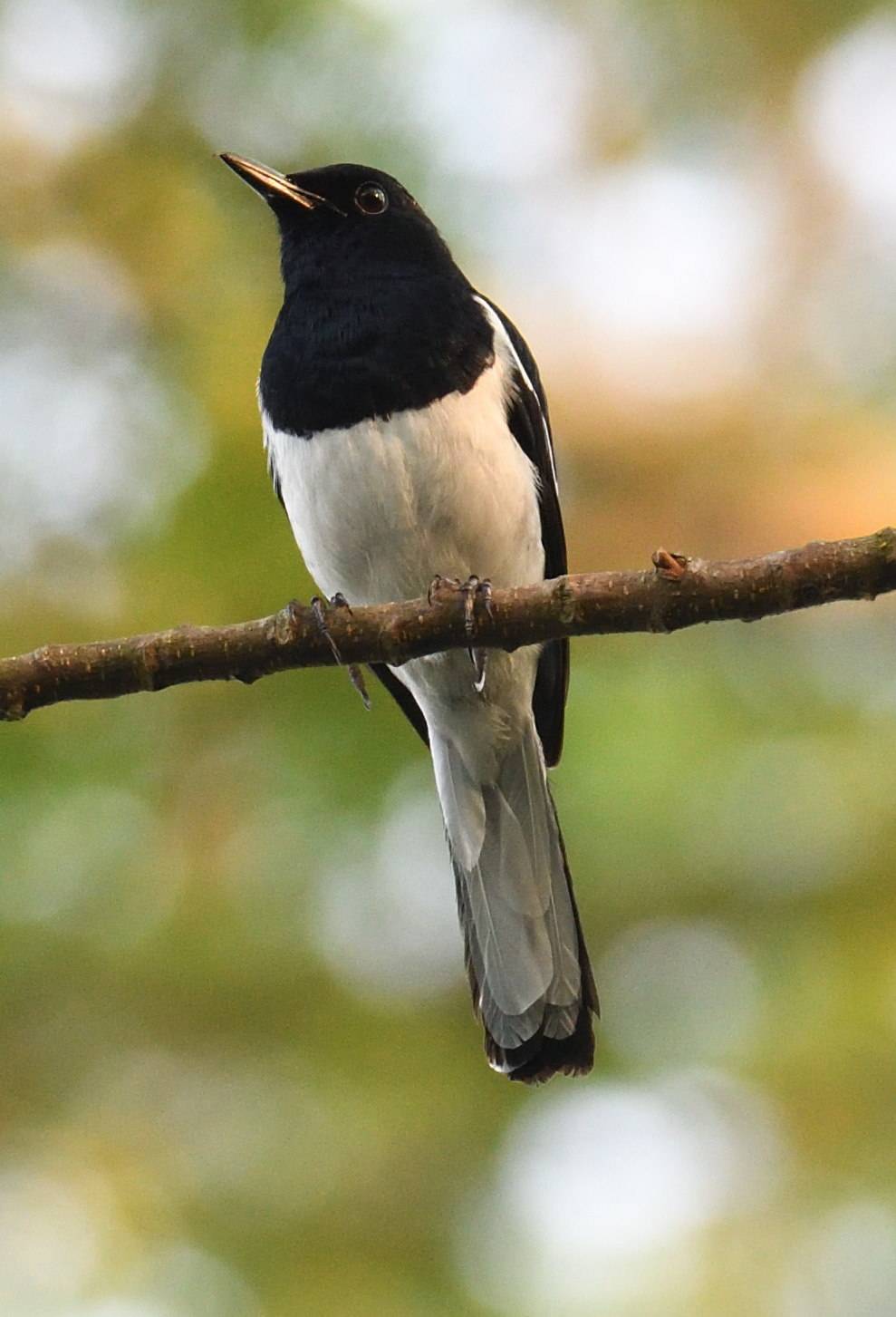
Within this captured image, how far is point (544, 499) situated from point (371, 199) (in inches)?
39.0

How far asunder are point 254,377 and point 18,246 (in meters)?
0.99

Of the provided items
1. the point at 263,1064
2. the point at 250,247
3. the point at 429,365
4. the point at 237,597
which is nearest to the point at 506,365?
the point at 429,365

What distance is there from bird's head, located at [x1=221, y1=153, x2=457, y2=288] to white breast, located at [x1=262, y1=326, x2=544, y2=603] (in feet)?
1.42

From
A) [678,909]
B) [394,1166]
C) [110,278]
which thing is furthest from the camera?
[110,278]

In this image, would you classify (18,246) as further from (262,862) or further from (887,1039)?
(887,1039)

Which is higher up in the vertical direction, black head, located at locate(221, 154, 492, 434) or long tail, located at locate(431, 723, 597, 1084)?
black head, located at locate(221, 154, 492, 434)

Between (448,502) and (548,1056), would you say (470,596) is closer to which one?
(448,502)

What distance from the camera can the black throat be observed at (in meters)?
4.09

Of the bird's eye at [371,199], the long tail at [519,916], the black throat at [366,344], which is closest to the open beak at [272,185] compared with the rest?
the bird's eye at [371,199]

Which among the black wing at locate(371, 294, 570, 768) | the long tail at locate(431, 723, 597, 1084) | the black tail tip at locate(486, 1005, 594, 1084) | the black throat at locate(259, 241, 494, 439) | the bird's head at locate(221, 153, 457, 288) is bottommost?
the black tail tip at locate(486, 1005, 594, 1084)

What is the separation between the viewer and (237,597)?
4914 millimetres

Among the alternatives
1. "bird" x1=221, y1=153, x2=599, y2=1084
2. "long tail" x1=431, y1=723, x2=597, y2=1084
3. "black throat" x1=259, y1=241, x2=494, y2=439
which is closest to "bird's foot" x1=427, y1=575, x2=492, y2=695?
"bird" x1=221, y1=153, x2=599, y2=1084

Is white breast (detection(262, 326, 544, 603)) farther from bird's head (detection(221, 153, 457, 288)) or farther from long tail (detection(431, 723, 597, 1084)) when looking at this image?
long tail (detection(431, 723, 597, 1084))

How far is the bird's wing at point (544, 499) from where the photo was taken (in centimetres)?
439
